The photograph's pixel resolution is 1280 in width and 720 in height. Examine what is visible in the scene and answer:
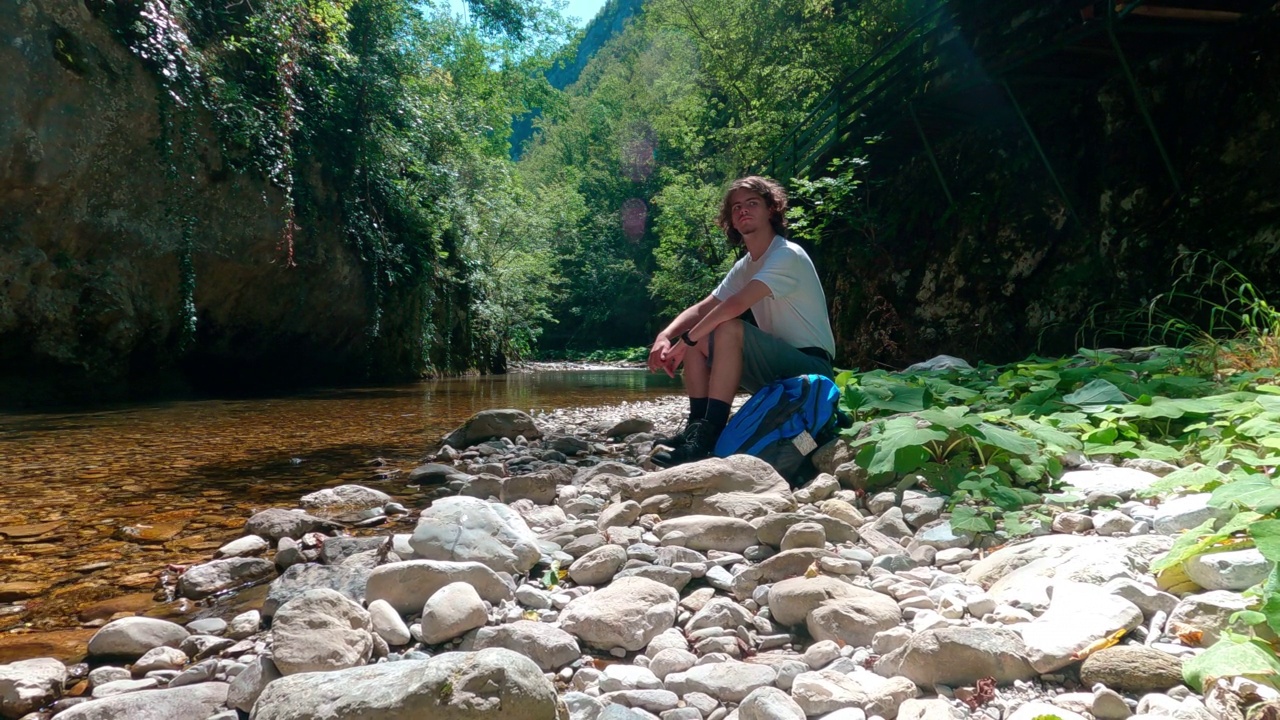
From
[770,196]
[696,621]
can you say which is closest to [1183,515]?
[696,621]

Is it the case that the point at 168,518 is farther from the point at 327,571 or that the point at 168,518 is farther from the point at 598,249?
the point at 598,249

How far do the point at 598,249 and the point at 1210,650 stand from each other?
36.7 m

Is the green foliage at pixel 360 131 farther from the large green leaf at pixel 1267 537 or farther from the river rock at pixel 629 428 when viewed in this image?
the large green leaf at pixel 1267 537

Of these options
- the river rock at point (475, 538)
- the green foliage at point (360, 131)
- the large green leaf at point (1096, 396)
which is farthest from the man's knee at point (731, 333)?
the green foliage at point (360, 131)

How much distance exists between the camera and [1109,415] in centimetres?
264

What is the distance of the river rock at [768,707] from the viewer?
1.17 metres

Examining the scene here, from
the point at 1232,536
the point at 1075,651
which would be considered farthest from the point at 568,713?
the point at 1232,536

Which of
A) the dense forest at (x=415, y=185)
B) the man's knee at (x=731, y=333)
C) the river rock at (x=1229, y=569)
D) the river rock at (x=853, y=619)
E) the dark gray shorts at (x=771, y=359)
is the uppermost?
the dense forest at (x=415, y=185)

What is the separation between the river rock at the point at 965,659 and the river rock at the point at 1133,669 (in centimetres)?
10

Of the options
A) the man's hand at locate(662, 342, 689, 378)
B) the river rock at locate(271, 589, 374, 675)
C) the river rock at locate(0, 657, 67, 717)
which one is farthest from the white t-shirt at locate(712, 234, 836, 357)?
the river rock at locate(0, 657, 67, 717)

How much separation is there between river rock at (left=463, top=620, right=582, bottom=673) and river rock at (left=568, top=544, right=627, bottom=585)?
1.38 ft

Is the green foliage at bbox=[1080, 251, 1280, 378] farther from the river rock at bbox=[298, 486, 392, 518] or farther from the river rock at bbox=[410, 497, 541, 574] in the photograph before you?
the river rock at bbox=[298, 486, 392, 518]

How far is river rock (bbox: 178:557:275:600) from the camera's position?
200 cm

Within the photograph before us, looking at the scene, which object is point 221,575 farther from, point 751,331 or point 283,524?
point 751,331
